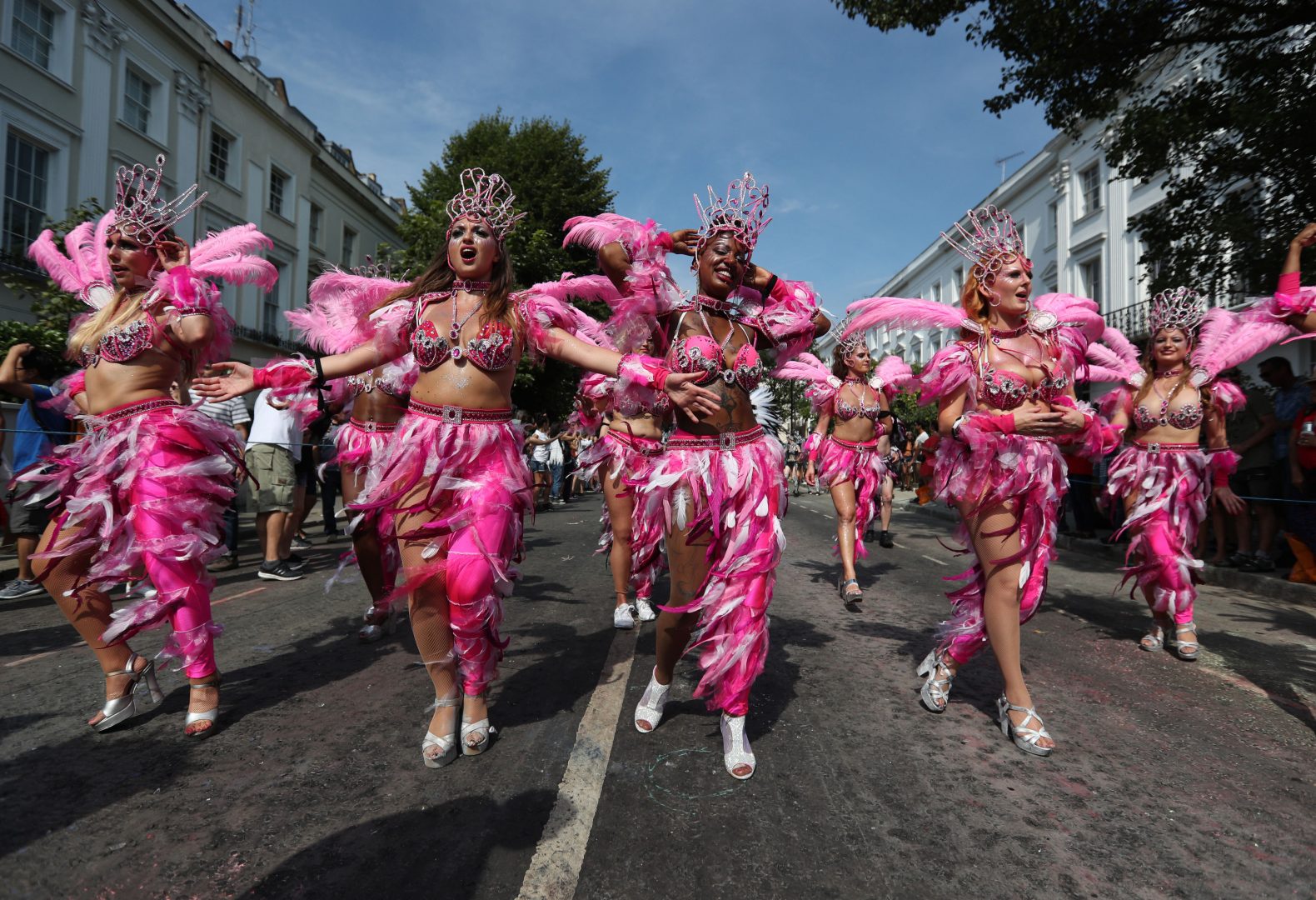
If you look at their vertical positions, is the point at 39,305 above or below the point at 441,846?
above

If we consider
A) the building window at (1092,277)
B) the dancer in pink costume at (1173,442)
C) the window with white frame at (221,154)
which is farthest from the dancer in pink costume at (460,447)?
the building window at (1092,277)

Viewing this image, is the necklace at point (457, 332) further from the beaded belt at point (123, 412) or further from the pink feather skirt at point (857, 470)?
the pink feather skirt at point (857, 470)

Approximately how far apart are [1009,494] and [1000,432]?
0.99 feet

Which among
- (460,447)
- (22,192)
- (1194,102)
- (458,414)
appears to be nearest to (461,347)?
(458,414)

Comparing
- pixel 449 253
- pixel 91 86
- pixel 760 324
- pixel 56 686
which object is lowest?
pixel 56 686

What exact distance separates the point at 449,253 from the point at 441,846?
222 centimetres

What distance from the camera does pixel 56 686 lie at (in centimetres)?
356

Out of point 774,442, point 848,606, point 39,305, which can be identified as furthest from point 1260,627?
point 39,305

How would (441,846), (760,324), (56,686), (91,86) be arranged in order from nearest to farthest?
(441,846) < (760,324) < (56,686) < (91,86)

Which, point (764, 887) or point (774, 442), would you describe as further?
point (774, 442)

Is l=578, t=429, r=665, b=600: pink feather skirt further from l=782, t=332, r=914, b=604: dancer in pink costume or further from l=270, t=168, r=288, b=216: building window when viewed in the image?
l=270, t=168, r=288, b=216: building window

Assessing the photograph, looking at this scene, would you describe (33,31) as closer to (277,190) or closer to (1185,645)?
(277,190)

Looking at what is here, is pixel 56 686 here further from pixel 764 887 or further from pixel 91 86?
pixel 91 86

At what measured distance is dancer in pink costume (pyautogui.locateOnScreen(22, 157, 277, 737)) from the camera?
3.14 metres
